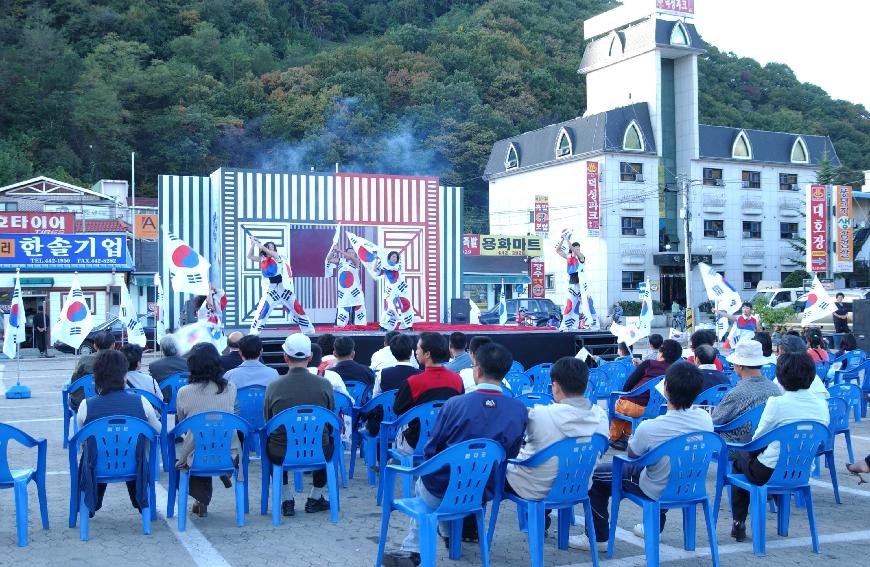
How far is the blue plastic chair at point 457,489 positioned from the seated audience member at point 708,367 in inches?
145

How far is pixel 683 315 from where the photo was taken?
33531mm

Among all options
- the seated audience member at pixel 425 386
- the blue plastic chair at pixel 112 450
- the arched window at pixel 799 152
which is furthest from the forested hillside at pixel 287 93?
the seated audience member at pixel 425 386

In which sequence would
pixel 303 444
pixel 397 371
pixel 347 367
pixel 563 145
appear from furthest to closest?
pixel 563 145 < pixel 347 367 < pixel 397 371 < pixel 303 444

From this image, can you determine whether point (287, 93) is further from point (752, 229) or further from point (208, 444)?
point (208, 444)

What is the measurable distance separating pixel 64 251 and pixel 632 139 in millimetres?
24684

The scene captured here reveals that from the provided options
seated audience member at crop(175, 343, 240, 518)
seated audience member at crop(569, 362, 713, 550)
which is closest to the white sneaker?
seated audience member at crop(569, 362, 713, 550)

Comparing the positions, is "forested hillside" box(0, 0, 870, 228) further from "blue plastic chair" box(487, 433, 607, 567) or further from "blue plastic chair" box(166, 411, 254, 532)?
"blue plastic chair" box(487, 433, 607, 567)

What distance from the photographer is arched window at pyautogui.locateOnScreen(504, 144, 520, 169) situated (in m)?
42.2

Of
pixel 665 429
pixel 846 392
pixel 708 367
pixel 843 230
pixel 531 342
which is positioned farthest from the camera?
pixel 843 230

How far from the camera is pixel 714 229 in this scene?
39250 mm

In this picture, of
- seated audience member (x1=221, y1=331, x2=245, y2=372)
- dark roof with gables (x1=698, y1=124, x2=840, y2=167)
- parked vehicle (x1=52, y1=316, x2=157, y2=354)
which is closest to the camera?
seated audience member (x1=221, y1=331, x2=245, y2=372)

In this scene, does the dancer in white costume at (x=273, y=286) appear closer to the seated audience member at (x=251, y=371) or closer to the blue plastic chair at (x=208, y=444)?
the seated audience member at (x=251, y=371)

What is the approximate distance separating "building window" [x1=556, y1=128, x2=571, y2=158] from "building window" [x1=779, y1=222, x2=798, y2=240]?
39.0 feet

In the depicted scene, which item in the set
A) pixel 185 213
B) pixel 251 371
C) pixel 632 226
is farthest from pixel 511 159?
pixel 251 371
